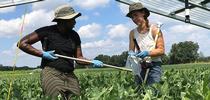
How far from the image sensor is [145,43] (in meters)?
7.08

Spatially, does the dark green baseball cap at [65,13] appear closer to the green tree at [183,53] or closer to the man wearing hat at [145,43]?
the man wearing hat at [145,43]

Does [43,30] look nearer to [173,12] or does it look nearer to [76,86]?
[76,86]

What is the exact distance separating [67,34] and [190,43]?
87.8 metres

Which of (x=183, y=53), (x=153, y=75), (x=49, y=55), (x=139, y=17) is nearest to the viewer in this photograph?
(x=49, y=55)

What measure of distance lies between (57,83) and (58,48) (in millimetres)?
468

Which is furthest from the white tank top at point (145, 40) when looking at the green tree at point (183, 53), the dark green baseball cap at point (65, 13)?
the green tree at point (183, 53)

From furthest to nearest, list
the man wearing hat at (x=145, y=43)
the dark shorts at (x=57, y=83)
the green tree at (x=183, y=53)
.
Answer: the green tree at (x=183, y=53)
the man wearing hat at (x=145, y=43)
the dark shorts at (x=57, y=83)

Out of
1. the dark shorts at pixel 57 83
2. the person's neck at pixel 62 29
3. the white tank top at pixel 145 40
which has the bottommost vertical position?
the dark shorts at pixel 57 83

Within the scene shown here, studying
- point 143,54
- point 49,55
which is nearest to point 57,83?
point 49,55

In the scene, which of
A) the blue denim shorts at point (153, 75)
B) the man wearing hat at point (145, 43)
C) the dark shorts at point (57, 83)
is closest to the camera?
the dark shorts at point (57, 83)

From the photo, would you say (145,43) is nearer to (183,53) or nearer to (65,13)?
(65,13)

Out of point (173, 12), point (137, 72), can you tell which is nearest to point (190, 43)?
point (173, 12)

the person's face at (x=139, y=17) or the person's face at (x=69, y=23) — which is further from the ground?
the person's face at (x=139, y=17)

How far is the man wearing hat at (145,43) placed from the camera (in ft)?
22.9
